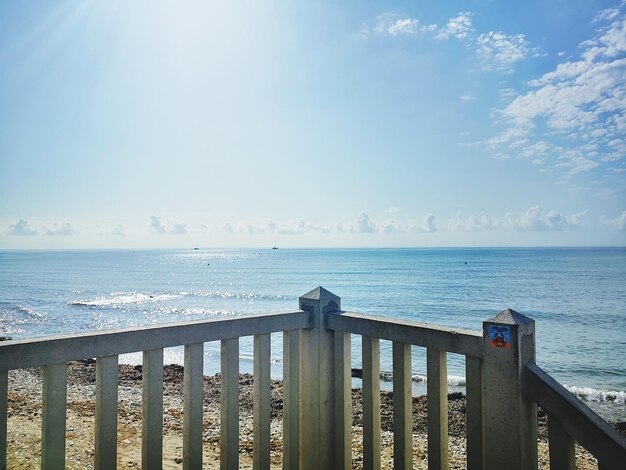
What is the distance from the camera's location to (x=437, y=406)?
2400mm

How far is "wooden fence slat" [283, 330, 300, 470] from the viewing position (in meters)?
2.82

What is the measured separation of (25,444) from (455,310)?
28.1m

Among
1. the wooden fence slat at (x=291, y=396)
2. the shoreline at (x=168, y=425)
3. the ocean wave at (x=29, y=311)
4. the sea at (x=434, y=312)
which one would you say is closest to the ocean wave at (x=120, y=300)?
the sea at (x=434, y=312)

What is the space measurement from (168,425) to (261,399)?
226 inches

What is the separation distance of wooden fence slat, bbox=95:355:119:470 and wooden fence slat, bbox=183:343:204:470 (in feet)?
1.18

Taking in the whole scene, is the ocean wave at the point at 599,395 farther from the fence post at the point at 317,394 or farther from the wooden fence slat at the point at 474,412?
the wooden fence slat at the point at 474,412

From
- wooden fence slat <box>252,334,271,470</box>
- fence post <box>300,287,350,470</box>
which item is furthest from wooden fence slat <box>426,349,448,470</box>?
wooden fence slat <box>252,334,271,470</box>

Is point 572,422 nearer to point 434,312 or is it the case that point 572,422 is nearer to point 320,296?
point 320,296

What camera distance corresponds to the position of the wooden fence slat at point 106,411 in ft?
7.00

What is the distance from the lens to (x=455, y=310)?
30.8 metres

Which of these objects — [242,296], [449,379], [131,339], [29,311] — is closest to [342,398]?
[131,339]

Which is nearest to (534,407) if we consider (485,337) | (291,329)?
(485,337)

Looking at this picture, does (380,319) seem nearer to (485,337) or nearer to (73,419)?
(485,337)

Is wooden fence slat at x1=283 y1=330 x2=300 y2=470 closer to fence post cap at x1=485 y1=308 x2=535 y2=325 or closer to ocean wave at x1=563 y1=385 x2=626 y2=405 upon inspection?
fence post cap at x1=485 y1=308 x2=535 y2=325
